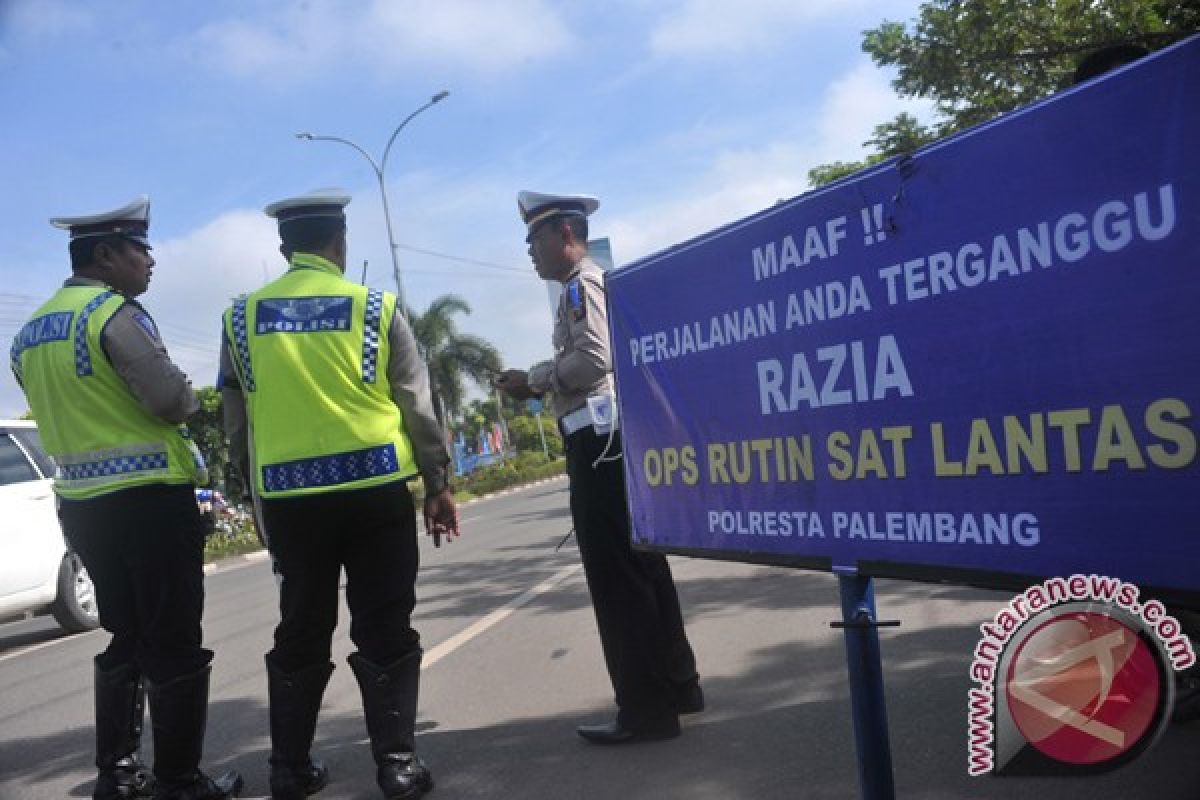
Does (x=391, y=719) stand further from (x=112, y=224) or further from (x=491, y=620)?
(x=491, y=620)

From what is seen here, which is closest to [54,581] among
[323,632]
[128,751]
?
[128,751]

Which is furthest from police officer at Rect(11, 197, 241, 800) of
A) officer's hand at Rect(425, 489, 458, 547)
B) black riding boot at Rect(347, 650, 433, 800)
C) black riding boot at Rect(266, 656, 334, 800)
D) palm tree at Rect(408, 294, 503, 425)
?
palm tree at Rect(408, 294, 503, 425)

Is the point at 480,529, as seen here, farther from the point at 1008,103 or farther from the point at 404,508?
the point at 404,508

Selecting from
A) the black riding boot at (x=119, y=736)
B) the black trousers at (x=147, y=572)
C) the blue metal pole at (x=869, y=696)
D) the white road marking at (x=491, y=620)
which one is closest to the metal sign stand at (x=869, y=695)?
the blue metal pole at (x=869, y=696)

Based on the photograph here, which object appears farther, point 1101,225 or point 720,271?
point 720,271

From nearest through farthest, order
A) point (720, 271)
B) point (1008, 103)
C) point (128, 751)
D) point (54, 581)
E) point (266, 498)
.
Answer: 1. point (720, 271)
2. point (266, 498)
3. point (128, 751)
4. point (54, 581)
5. point (1008, 103)

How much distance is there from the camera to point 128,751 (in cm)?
331

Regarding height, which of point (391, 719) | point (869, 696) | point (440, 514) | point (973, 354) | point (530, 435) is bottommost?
point (391, 719)

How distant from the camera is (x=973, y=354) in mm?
1792

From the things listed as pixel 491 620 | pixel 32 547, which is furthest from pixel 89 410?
pixel 32 547

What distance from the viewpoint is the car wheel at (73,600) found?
7.64 m

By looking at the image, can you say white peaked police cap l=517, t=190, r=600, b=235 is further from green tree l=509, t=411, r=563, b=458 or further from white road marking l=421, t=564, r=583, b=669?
green tree l=509, t=411, r=563, b=458

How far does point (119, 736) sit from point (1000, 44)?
1056 centimetres

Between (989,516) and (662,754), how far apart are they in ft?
6.17
